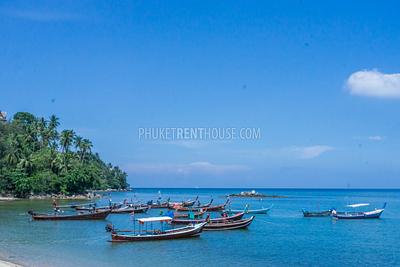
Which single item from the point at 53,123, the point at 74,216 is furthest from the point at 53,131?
the point at 74,216

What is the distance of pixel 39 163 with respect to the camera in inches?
3477

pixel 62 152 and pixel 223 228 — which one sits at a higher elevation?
pixel 62 152

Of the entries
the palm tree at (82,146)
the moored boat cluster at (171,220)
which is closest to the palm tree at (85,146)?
the palm tree at (82,146)

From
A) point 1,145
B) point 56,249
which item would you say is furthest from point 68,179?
point 56,249

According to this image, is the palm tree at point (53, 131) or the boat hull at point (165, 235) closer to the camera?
the boat hull at point (165, 235)

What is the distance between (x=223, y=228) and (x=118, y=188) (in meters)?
144

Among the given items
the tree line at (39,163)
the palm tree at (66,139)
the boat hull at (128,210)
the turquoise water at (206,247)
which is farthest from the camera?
the palm tree at (66,139)

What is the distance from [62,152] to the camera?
95688 millimetres

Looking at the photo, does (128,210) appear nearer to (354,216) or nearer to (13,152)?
(354,216)

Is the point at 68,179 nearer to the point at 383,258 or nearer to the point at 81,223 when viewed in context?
the point at 81,223

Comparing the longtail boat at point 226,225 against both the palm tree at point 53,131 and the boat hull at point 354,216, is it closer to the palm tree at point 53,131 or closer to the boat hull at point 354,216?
the boat hull at point 354,216

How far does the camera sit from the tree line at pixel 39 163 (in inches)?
3263

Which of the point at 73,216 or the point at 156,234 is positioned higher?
the point at 73,216

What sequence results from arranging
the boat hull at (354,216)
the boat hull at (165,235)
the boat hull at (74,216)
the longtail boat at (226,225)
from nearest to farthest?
the boat hull at (165,235) < the longtail boat at (226,225) < the boat hull at (74,216) < the boat hull at (354,216)
